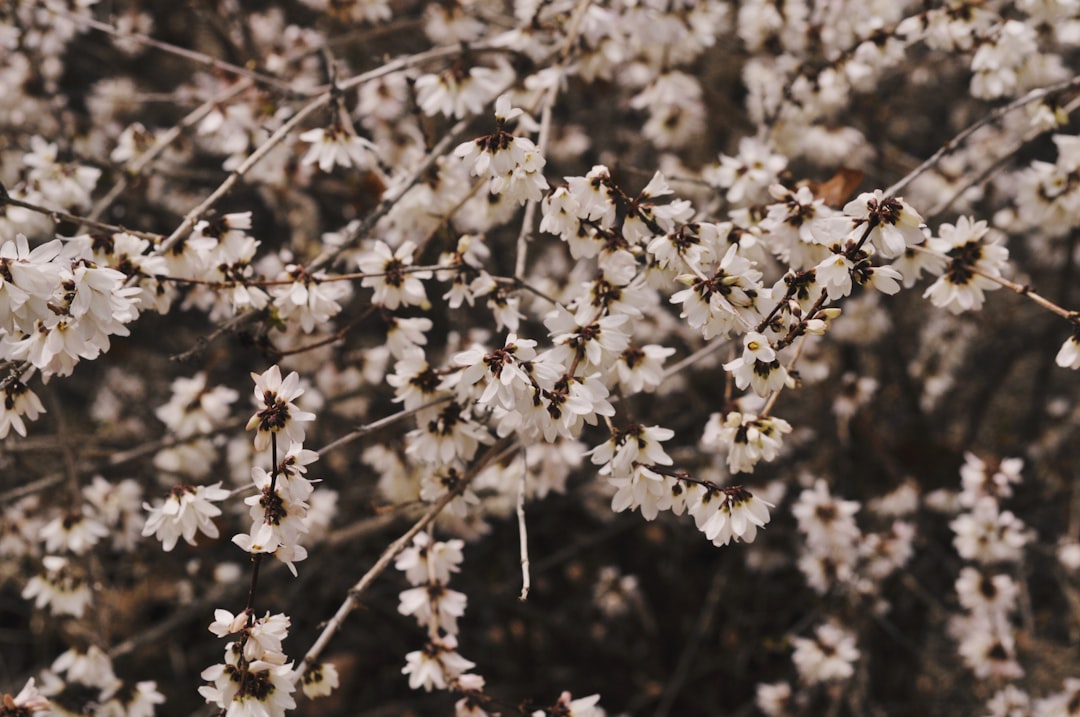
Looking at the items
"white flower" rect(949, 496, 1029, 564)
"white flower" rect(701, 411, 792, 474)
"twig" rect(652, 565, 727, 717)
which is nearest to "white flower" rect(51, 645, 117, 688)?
"white flower" rect(701, 411, 792, 474)

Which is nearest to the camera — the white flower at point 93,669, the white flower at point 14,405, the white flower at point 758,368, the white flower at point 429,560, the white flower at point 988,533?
the white flower at point 758,368

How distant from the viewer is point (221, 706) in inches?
59.2

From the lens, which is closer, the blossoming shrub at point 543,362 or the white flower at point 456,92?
the blossoming shrub at point 543,362

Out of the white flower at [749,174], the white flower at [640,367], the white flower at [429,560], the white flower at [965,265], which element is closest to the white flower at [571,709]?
the white flower at [429,560]

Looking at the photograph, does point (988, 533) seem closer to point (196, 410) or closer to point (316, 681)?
point (316, 681)

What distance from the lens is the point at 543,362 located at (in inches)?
60.3

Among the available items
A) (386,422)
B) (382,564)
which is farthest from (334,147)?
(382,564)

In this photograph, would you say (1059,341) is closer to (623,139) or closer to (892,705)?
(892,705)

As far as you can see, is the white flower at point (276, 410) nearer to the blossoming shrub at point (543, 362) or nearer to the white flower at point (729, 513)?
the blossoming shrub at point (543, 362)

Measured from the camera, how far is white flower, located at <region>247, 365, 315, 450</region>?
4.86 feet

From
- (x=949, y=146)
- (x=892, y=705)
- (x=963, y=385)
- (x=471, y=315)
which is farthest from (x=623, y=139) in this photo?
(x=892, y=705)

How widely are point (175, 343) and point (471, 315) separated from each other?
4.77 feet

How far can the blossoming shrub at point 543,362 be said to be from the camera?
5.27ft

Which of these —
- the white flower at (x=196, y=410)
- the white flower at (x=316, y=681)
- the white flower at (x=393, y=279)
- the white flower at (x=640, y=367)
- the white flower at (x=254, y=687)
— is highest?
the white flower at (x=196, y=410)
